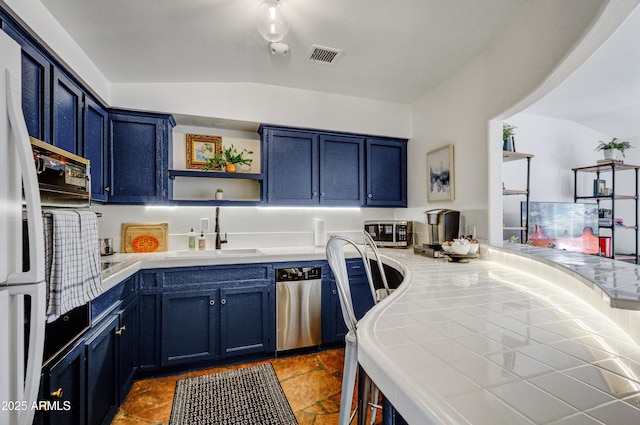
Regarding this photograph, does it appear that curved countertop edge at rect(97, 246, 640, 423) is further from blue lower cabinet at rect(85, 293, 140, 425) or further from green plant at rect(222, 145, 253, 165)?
green plant at rect(222, 145, 253, 165)

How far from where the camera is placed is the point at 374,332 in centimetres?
84

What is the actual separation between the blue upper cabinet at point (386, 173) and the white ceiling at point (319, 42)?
22.4 inches

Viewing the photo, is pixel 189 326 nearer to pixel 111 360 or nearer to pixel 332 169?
pixel 111 360

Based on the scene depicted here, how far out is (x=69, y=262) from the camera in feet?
4.12

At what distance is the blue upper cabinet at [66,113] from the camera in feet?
5.53

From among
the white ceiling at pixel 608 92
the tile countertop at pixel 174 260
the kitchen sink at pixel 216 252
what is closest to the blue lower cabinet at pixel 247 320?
the tile countertop at pixel 174 260

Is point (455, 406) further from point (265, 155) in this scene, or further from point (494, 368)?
point (265, 155)

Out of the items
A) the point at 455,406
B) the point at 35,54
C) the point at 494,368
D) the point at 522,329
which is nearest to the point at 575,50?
the point at 522,329

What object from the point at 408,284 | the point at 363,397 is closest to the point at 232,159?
the point at 408,284

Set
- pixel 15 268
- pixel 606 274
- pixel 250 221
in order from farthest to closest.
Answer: pixel 250 221, pixel 606 274, pixel 15 268

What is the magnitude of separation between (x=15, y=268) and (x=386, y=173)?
3.06 m

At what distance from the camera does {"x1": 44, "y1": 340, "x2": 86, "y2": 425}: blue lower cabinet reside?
1144 mm

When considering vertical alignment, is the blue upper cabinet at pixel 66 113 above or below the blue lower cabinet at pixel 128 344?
above

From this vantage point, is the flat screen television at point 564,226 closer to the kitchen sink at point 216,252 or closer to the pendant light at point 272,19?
the kitchen sink at point 216,252
